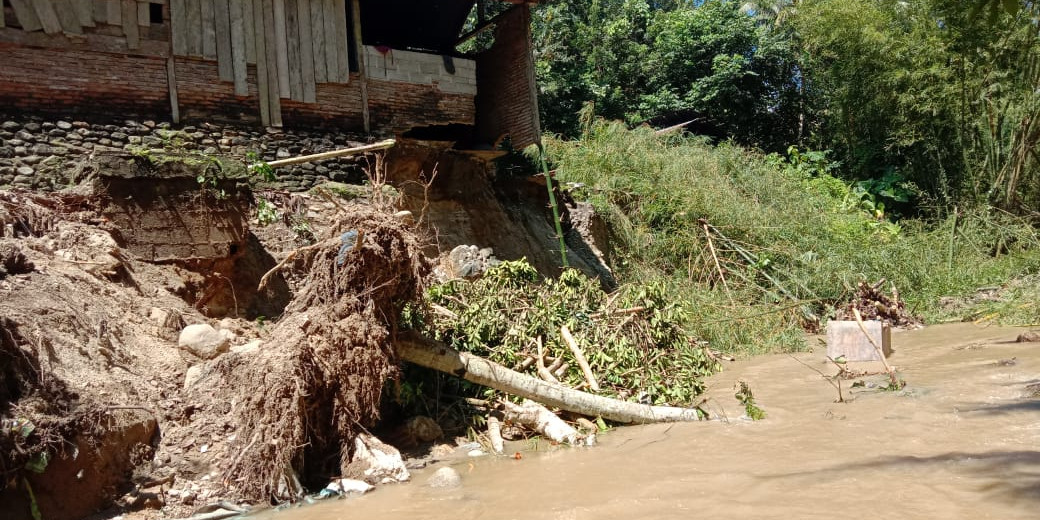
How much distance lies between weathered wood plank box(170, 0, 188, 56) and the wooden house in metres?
0.01

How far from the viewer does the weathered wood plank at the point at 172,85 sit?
8.46 metres

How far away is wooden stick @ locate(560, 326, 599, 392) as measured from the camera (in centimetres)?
618

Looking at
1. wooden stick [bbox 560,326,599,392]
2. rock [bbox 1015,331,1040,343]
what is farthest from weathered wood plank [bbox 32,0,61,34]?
rock [bbox 1015,331,1040,343]

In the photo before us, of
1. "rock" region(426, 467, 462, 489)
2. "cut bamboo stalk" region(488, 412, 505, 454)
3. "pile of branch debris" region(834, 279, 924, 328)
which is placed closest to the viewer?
"rock" region(426, 467, 462, 489)

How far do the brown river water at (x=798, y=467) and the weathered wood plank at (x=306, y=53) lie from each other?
6.02m

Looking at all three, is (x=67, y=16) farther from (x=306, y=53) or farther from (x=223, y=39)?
(x=306, y=53)

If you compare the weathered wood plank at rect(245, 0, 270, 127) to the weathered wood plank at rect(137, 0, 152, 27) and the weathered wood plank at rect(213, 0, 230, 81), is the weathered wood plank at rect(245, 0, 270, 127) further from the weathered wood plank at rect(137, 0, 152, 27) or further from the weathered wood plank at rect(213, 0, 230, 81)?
the weathered wood plank at rect(137, 0, 152, 27)

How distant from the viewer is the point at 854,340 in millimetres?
7453

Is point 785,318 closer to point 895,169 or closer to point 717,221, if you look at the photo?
point 717,221

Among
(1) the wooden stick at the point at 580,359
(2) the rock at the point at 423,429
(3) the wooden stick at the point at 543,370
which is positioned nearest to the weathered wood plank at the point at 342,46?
(1) the wooden stick at the point at 580,359

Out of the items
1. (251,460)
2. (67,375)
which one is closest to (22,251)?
(67,375)

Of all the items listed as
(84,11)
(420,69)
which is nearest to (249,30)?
(84,11)

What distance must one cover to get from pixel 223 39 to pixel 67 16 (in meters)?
1.62

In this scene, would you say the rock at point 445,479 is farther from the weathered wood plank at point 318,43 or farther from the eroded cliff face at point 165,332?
the weathered wood plank at point 318,43
